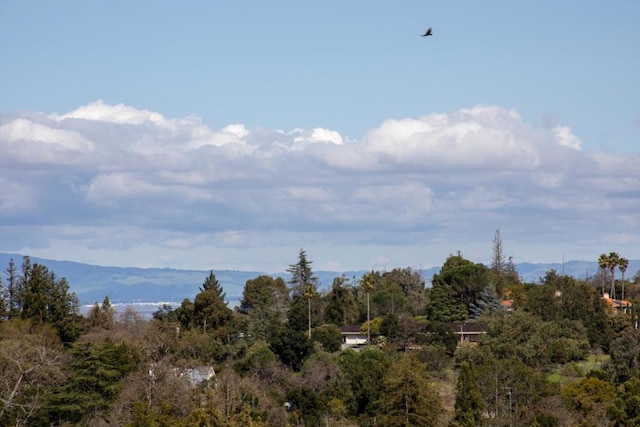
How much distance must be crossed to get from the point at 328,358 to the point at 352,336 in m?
27.3

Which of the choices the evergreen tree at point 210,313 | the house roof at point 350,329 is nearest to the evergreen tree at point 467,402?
the evergreen tree at point 210,313

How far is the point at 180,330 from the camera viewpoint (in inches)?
4227

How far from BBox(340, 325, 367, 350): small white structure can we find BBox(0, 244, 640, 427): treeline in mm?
1355

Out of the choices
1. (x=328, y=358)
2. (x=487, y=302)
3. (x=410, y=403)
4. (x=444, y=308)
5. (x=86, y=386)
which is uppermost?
(x=487, y=302)

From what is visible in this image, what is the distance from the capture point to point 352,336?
114875 millimetres

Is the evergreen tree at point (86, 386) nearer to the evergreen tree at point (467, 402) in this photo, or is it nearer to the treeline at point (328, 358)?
the treeline at point (328, 358)

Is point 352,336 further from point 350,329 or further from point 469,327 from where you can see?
point 469,327

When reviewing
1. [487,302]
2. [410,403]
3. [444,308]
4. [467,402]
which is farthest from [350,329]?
[410,403]

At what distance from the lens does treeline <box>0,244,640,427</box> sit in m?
63.2

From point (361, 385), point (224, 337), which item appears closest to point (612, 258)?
point (224, 337)

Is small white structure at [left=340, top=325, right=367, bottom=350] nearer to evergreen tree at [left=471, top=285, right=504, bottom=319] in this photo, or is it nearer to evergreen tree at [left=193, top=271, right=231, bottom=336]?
evergreen tree at [left=193, top=271, right=231, bottom=336]

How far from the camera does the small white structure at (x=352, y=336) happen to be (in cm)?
11319

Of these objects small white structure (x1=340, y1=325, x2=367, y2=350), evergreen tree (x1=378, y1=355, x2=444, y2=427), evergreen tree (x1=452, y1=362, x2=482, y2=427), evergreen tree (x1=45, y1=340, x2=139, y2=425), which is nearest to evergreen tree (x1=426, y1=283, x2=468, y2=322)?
small white structure (x1=340, y1=325, x2=367, y2=350)

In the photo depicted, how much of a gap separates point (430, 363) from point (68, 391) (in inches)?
1383
